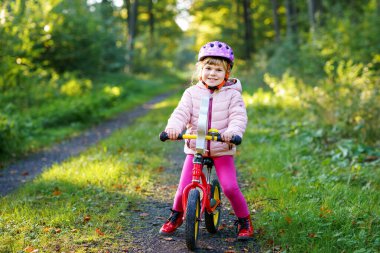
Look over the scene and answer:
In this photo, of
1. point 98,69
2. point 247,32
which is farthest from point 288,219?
point 247,32

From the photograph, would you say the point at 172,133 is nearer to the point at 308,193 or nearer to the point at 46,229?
the point at 46,229

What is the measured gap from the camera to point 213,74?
4379 mm

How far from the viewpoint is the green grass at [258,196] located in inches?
169

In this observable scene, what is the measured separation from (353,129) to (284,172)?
2362 mm

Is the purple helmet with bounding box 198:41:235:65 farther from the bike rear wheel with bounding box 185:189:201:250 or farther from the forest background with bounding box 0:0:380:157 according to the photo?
the forest background with bounding box 0:0:380:157

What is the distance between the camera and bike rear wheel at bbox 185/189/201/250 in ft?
13.1

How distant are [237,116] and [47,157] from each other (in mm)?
5738

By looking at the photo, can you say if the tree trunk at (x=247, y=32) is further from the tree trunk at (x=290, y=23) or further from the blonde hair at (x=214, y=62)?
the blonde hair at (x=214, y=62)

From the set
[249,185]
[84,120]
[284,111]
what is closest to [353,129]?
[249,185]

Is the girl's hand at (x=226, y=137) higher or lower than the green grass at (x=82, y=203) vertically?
higher

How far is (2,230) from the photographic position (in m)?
4.49

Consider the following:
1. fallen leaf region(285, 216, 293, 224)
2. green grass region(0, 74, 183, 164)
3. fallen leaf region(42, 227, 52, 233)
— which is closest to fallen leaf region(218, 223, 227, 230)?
fallen leaf region(285, 216, 293, 224)

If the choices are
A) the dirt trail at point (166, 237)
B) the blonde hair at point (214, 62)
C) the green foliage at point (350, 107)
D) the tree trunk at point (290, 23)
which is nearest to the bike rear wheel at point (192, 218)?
the dirt trail at point (166, 237)

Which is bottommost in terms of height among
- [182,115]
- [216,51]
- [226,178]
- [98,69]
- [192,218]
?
[192,218]
